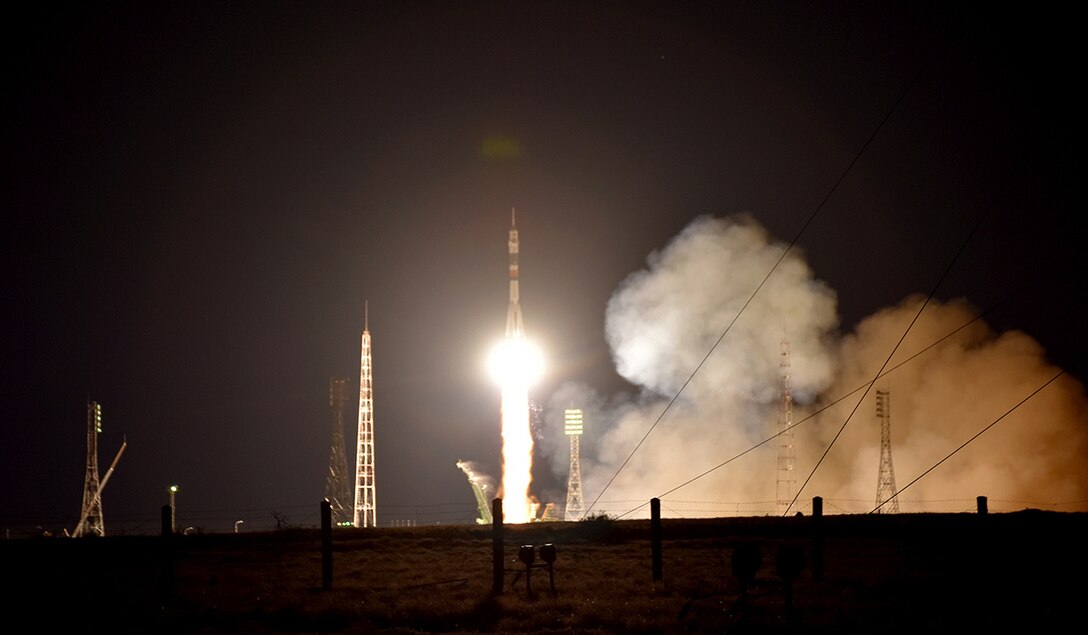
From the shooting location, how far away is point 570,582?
2402 centimetres

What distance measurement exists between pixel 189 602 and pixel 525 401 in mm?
75200

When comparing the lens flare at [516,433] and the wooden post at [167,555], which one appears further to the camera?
the lens flare at [516,433]

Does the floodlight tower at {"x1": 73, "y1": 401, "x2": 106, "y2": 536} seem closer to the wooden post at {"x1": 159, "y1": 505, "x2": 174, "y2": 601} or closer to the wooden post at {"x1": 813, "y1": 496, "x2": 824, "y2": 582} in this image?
the wooden post at {"x1": 159, "y1": 505, "x2": 174, "y2": 601}

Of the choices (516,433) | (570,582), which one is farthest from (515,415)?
(570,582)

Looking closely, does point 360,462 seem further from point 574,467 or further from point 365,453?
point 574,467

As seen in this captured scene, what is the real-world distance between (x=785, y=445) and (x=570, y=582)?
66.2 metres

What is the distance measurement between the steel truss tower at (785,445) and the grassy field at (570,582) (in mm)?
45914

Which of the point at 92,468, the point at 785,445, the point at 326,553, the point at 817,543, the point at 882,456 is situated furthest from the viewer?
the point at 785,445

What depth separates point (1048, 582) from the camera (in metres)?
21.7

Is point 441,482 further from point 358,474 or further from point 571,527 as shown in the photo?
point 571,527

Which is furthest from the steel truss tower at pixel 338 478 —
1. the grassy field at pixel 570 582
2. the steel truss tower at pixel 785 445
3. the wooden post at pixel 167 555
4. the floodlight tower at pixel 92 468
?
the wooden post at pixel 167 555

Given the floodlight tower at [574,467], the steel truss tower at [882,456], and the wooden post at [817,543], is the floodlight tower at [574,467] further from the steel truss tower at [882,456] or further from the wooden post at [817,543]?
the wooden post at [817,543]

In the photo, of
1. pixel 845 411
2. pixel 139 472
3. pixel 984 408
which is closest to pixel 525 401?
pixel 845 411

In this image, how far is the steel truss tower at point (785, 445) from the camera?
81.9 m
